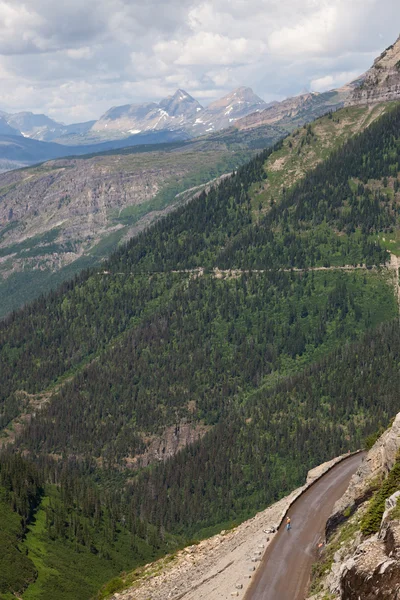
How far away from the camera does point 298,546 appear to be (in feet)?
293

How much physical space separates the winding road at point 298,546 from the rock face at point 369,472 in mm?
4417

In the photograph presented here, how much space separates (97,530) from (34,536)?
2731 cm

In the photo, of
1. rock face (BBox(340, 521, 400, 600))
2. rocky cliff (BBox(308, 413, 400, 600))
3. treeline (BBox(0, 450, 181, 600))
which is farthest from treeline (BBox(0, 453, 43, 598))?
rock face (BBox(340, 521, 400, 600))

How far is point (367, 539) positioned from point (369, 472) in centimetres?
2944

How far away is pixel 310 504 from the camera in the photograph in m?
108

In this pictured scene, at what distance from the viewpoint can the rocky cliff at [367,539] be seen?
47.2 m

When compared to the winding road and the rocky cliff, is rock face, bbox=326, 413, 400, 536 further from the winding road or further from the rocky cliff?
the winding road

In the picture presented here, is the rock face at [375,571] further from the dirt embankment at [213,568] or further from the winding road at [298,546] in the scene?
the dirt embankment at [213,568]

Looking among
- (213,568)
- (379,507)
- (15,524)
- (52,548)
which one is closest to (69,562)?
(52,548)

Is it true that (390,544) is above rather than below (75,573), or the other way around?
above

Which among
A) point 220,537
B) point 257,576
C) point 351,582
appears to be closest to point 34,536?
point 220,537

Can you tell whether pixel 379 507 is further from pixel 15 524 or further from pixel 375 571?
pixel 15 524

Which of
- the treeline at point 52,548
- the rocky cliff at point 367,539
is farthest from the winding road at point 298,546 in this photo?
the treeline at point 52,548

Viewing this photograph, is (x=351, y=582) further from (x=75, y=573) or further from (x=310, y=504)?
(x=75, y=573)
